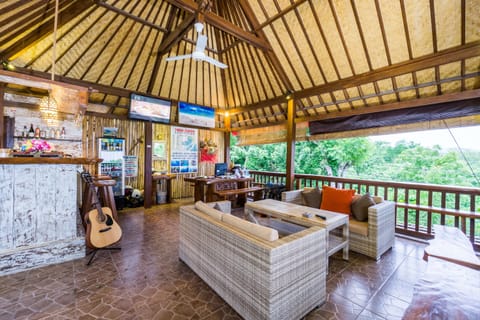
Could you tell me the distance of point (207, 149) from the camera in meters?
7.80

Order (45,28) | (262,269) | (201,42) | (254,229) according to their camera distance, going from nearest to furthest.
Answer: (262,269) < (254,229) < (201,42) < (45,28)

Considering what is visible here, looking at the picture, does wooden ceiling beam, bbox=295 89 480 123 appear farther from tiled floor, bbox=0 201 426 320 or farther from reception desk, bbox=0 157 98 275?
reception desk, bbox=0 157 98 275

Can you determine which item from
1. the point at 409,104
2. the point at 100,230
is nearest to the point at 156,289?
the point at 100,230

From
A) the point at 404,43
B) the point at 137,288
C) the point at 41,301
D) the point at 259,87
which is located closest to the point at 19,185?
the point at 41,301

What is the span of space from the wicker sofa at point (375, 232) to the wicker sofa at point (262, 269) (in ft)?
4.64

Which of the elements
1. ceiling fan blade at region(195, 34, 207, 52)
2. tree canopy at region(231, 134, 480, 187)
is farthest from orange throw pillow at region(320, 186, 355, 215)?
tree canopy at region(231, 134, 480, 187)

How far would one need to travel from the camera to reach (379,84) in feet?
13.8

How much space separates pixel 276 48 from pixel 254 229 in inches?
176

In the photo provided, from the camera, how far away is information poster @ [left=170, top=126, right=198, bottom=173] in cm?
705

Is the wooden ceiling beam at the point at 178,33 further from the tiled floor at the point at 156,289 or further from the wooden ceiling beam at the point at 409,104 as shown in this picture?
the tiled floor at the point at 156,289

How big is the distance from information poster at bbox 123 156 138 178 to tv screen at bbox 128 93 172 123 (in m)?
1.41

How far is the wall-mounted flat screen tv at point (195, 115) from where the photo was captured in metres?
6.53

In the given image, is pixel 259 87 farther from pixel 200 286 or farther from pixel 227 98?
pixel 200 286

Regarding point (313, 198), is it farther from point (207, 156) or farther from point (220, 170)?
point (207, 156)
